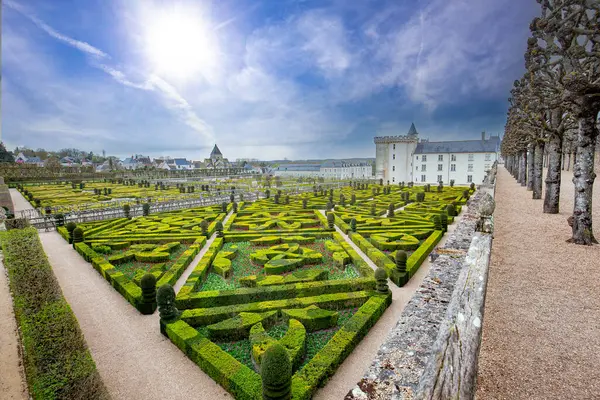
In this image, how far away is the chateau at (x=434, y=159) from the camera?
54406 mm

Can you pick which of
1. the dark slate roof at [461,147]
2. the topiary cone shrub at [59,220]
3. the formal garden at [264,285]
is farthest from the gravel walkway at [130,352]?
the dark slate roof at [461,147]

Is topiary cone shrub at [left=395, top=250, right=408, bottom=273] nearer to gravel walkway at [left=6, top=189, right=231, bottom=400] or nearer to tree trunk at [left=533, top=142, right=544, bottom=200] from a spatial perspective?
gravel walkway at [left=6, top=189, right=231, bottom=400]

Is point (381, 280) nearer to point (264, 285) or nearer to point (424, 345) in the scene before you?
point (264, 285)

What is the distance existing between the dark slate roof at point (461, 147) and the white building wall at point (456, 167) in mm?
740

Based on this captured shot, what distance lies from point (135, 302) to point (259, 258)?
434 cm

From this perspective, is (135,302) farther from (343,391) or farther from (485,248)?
(485,248)

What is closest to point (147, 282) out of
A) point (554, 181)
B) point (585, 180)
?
point (585, 180)

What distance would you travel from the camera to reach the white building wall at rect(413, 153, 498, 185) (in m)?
54.0

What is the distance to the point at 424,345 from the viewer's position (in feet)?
15.5

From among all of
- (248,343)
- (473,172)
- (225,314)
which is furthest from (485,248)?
(473,172)

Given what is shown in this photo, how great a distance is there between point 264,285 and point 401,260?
14.4 feet

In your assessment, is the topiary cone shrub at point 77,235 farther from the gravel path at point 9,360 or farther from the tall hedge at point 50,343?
the tall hedge at point 50,343

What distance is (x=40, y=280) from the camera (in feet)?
24.4

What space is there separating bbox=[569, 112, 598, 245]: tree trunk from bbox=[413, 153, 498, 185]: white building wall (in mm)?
47664
